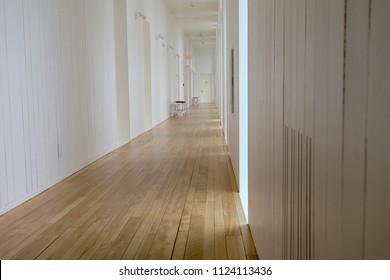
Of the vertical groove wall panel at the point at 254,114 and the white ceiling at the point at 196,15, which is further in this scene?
the white ceiling at the point at 196,15

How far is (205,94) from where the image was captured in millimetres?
38438

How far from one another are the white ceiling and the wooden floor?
11179 millimetres

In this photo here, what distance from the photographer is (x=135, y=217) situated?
3713mm

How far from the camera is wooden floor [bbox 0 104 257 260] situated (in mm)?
2918

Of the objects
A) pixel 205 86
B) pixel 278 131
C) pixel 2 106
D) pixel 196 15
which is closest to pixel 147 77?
pixel 196 15

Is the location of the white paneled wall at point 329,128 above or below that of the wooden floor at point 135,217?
above

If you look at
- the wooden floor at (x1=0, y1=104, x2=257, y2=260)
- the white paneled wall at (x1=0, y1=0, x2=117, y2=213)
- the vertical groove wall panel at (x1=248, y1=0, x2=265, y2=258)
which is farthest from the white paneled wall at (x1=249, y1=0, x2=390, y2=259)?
the white paneled wall at (x1=0, y1=0, x2=117, y2=213)

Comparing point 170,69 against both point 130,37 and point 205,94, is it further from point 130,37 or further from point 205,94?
point 205,94

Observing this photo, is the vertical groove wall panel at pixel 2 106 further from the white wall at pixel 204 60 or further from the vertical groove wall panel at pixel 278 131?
the white wall at pixel 204 60

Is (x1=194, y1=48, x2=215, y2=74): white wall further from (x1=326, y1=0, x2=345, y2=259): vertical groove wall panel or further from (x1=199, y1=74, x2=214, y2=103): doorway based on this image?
(x1=326, y1=0, x2=345, y2=259): vertical groove wall panel

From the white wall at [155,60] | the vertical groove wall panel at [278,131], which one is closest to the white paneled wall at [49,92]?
the white wall at [155,60]

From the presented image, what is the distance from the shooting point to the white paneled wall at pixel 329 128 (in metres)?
0.79

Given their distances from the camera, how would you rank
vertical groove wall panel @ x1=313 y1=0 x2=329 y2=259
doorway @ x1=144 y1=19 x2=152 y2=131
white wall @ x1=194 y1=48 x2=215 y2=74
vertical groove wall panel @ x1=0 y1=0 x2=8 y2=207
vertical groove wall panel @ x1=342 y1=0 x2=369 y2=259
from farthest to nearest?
white wall @ x1=194 y1=48 x2=215 y2=74, doorway @ x1=144 y1=19 x2=152 y2=131, vertical groove wall panel @ x1=0 y1=0 x2=8 y2=207, vertical groove wall panel @ x1=313 y1=0 x2=329 y2=259, vertical groove wall panel @ x1=342 y1=0 x2=369 y2=259
